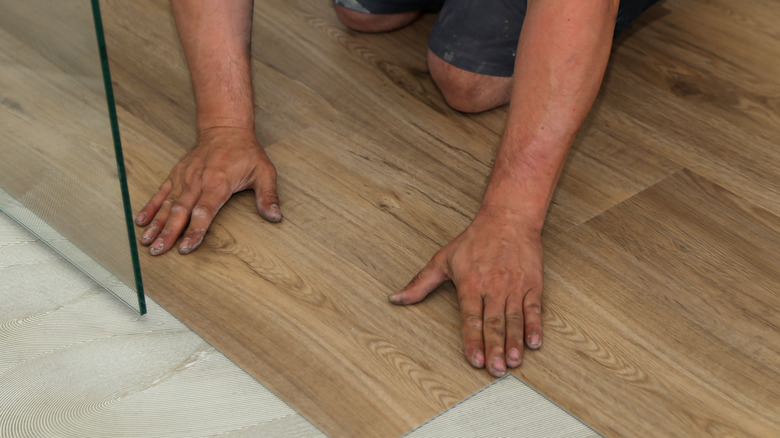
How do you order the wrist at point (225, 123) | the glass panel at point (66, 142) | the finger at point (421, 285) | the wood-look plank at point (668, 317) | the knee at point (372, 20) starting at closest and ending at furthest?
1. the glass panel at point (66, 142)
2. the wood-look plank at point (668, 317)
3. the finger at point (421, 285)
4. the wrist at point (225, 123)
5. the knee at point (372, 20)

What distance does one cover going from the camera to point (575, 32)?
3.87ft

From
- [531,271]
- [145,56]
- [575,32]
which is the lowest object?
[145,56]

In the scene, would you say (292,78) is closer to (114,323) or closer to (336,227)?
(336,227)

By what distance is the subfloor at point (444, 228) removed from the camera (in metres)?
1.08

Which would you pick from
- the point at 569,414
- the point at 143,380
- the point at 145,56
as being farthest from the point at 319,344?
the point at 145,56

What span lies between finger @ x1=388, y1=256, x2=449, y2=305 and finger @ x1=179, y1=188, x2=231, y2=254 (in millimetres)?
285

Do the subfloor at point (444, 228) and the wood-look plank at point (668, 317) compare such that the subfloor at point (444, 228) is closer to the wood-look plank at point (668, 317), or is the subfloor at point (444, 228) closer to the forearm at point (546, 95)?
the wood-look plank at point (668, 317)

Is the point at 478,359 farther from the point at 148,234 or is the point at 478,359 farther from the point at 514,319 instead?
the point at 148,234

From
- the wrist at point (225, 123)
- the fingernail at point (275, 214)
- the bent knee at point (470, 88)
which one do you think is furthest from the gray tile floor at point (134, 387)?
the bent knee at point (470, 88)

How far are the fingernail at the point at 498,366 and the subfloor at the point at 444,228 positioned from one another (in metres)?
0.02

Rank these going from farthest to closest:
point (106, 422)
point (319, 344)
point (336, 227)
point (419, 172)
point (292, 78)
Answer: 1. point (292, 78)
2. point (419, 172)
3. point (336, 227)
4. point (319, 344)
5. point (106, 422)

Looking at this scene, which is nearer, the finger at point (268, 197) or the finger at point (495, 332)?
the finger at point (495, 332)

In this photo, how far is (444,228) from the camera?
4.29 feet

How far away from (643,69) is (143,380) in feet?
3.73
